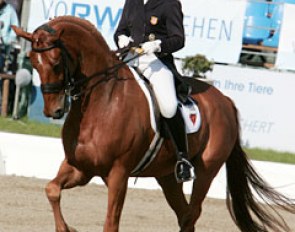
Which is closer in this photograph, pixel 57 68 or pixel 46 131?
pixel 57 68

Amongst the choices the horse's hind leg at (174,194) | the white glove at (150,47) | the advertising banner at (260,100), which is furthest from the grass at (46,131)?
the white glove at (150,47)

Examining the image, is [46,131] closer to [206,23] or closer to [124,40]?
[206,23]

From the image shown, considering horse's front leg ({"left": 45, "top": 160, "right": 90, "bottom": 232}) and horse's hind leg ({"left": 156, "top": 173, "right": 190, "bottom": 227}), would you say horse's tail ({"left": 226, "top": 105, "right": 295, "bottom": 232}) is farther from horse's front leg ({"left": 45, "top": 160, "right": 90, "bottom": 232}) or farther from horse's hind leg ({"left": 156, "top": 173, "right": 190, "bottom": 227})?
horse's front leg ({"left": 45, "top": 160, "right": 90, "bottom": 232})

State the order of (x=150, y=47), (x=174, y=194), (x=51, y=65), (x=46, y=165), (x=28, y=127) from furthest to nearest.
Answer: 1. (x=28, y=127)
2. (x=46, y=165)
3. (x=174, y=194)
4. (x=150, y=47)
5. (x=51, y=65)

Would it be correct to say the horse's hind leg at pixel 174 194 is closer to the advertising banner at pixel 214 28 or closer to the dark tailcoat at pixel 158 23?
the dark tailcoat at pixel 158 23

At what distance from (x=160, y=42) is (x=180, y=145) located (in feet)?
2.54

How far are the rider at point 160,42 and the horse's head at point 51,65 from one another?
78 centimetres

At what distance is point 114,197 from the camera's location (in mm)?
6098

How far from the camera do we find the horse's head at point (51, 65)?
5.81 metres

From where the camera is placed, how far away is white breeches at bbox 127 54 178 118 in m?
6.54

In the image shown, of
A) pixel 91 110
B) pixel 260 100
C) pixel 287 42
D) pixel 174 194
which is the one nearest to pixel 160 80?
pixel 91 110

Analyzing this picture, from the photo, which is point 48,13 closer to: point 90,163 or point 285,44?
point 285,44

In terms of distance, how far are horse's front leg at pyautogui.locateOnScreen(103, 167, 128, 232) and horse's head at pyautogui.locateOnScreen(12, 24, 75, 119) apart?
57cm

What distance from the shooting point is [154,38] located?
6594mm
